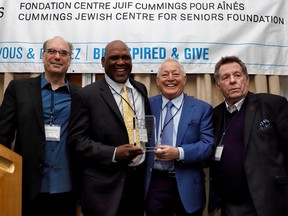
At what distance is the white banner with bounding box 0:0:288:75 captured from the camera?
2506 mm

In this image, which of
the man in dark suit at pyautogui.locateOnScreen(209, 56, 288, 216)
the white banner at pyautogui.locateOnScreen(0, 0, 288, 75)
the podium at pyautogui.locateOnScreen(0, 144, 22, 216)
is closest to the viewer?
the podium at pyautogui.locateOnScreen(0, 144, 22, 216)

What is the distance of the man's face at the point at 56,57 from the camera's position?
1.98 meters

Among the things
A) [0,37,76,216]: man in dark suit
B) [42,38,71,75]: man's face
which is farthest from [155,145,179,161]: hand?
[42,38,71,75]: man's face

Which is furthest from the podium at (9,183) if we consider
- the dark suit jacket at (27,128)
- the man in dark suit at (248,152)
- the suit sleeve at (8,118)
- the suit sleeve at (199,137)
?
the man in dark suit at (248,152)

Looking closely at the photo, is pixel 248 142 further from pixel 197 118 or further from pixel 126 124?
pixel 126 124

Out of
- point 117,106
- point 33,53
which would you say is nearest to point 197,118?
point 117,106

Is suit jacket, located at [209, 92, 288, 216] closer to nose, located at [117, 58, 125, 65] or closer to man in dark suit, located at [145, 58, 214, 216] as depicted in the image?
man in dark suit, located at [145, 58, 214, 216]

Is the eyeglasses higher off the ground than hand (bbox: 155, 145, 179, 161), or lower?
higher

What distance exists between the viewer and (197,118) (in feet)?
6.20

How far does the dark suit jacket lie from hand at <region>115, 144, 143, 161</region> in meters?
0.51

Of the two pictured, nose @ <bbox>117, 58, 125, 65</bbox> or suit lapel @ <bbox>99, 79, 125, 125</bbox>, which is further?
nose @ <bbox>117, 58, 125, 65</bbox>

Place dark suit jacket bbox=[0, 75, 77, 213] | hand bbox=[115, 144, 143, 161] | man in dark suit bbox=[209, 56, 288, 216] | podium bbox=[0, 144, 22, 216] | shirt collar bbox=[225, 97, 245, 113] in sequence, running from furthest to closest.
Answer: shirt collar bbox=[225, 97, 245, 113], dark suit jacket bbox=[0, 75, 77, 213], man in dark suit bbox=[209, 56, 288, 216], hand bbox=[115, 144, 143, 161], podium bbox=[0, 144, 22, 216]

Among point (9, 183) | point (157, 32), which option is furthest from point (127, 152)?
point (157, 32)

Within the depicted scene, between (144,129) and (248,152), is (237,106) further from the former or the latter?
(144,129)
